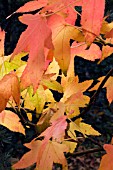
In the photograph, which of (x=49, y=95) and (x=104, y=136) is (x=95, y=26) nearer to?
(x=49, y=95)

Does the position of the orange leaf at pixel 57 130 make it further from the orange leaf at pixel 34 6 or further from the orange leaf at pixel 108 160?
the orange leaf at pixel 34 6

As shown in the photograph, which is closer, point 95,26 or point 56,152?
point 95,26

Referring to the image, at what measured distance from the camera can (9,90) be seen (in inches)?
32.3

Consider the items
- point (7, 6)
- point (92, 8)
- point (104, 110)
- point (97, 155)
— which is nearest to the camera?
point (92, 8)

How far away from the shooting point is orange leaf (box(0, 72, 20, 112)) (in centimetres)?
81

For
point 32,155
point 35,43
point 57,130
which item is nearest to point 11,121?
point 32,155

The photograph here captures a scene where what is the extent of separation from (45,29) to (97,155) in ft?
7.68

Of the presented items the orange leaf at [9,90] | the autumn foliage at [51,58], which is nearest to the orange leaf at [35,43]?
the autumn foliage at [51,58]

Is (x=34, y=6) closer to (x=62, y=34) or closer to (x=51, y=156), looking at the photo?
(x=62, y=34)

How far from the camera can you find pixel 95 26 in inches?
25.2

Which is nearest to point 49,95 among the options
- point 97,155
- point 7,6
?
point 7,6

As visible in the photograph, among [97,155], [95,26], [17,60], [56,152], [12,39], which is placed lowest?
[97,155]

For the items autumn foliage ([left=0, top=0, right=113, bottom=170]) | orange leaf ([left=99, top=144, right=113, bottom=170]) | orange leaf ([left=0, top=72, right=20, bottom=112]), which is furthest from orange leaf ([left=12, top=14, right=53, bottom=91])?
orange leaf ([left=99, top=144, right=113, bottom=170])

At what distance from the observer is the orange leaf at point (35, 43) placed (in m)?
0.67
